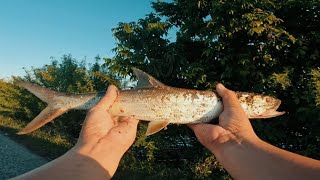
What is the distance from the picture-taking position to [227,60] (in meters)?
8.30

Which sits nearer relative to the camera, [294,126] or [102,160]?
[102,160]

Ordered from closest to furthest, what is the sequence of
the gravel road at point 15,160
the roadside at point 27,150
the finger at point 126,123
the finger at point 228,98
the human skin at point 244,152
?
1. the human skin at point 244,152
2. the finger at point 126,123
3. the finger at point 228,98
4. the gravel road at point 15,160
5. the roadside at point 27,150

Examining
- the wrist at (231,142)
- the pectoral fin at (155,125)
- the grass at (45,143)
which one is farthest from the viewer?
the grass at (45,143)

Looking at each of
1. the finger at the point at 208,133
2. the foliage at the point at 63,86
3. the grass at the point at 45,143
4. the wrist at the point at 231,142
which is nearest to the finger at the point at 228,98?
the finger at the point at 208,133

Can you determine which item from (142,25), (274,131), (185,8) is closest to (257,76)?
(274,131)

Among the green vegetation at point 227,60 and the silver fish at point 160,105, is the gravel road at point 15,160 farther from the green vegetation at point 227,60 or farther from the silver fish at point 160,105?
the silver fish at point 160,105

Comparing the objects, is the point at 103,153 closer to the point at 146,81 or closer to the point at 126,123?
the point at 126,123

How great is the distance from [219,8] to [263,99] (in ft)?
10.6

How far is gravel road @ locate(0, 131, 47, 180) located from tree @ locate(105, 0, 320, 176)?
4810mm

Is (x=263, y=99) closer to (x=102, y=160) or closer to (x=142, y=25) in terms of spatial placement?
(x=102, y=160)

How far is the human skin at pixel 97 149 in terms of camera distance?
2.91m

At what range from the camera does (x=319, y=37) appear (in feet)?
25.2

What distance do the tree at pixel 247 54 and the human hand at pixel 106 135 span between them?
368 cm

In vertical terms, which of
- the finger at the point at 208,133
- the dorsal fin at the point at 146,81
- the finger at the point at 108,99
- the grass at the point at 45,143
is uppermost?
the dorsal fin at the point at 146,81
